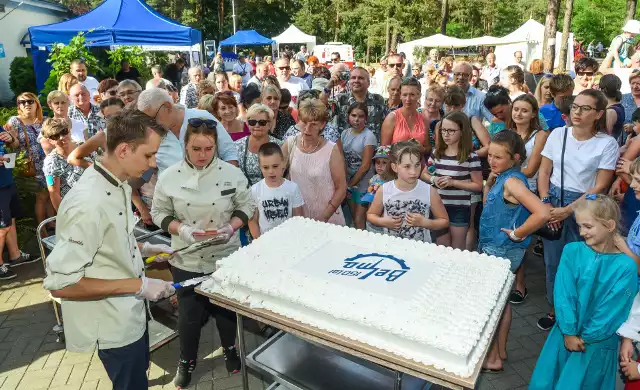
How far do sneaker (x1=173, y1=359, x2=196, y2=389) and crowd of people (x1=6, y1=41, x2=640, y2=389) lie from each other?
0.05 ft

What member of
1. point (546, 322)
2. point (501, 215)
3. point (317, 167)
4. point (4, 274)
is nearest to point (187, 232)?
point (317, 167)

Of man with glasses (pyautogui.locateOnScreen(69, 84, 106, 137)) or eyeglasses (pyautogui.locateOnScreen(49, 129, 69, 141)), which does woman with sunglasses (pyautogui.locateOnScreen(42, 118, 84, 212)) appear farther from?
man with glasses (pyautogui.locateOnScreen(69, 84, 106, 137))

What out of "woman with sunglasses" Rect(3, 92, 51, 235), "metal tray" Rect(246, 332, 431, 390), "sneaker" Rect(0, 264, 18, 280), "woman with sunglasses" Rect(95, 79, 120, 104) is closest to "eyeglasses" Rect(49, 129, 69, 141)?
"woman with sunglasses" Rect(3, 92, 51, 235)

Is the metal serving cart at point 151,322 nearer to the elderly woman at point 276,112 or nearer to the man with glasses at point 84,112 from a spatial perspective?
the elderly woman at point 276,112

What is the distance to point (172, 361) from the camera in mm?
3965

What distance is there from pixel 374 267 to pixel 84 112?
5317mm

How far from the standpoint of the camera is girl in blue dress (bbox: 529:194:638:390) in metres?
2.69

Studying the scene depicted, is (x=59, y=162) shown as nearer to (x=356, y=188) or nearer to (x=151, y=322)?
(x=151, y=322)

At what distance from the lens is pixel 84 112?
6.38m

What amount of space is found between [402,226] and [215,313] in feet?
5.35

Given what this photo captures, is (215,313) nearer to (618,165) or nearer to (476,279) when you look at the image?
(476,279)

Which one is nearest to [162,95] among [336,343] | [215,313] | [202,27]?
[215,313]

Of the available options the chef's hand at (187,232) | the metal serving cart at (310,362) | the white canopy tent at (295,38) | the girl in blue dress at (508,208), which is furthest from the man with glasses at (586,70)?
the white canopy tent at (295,38)

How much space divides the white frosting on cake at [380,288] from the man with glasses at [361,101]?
8.73ft
